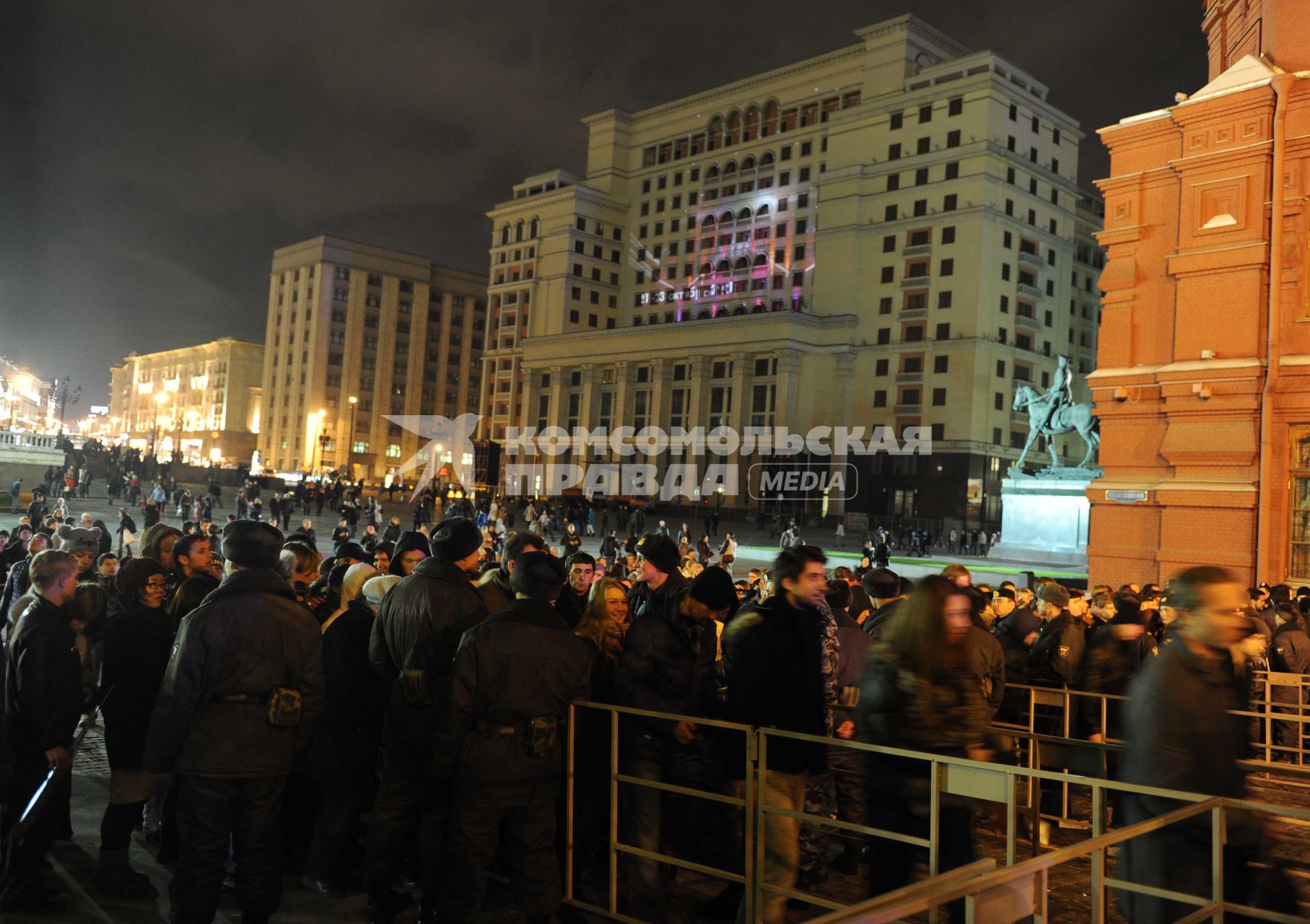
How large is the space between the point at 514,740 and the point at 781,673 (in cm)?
126

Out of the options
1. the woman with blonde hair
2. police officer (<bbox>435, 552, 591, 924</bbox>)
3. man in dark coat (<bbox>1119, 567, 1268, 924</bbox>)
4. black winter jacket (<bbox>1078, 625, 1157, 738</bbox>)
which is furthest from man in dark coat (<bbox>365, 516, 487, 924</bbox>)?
black winter jacket (<bbox>1078, 625, 1157, 738</bbox>)

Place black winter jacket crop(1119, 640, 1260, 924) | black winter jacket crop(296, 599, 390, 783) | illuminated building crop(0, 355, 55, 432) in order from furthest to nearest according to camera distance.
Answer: illuminated building crop(0, 355, 55, 432) → black winter jacket crop(296, 599, 390, 783) → black winter jacket crop(1119, 640, 1260, 924)

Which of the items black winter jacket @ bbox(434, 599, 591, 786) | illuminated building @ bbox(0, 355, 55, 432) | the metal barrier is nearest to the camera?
the metal barrier

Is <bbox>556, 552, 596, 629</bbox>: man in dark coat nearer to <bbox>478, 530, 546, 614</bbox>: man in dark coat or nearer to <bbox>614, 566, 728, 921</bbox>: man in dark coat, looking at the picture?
<bbox>478, 530, 546, 614</bbox>: man in dark coat

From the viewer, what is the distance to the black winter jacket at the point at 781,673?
15.7 feet

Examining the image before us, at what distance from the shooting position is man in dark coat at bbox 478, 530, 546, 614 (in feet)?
18.2

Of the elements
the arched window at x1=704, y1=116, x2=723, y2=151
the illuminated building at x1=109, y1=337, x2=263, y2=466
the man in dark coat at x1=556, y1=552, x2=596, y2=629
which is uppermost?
the arched window at x1=704, y1=116, x2=723, y2=151

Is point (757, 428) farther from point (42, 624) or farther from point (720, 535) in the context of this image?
point (42, 624)

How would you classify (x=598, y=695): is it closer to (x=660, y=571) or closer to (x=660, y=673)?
(x=660, y=673)

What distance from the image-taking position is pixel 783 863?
4.74 m

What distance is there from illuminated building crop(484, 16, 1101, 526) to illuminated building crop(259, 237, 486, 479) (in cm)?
3072

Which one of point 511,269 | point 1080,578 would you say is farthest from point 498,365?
point 1080,578

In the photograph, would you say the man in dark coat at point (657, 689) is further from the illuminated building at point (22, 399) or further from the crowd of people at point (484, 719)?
the illuminated building at point (22, 399)

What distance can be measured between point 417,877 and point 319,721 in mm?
990
